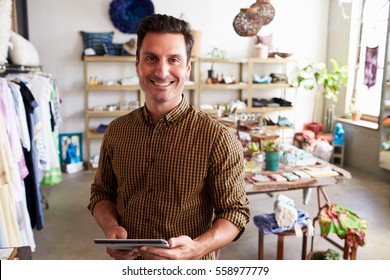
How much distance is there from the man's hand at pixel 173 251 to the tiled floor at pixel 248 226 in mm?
1946

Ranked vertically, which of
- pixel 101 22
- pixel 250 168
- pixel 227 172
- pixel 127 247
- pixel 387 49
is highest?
pixel 101 22

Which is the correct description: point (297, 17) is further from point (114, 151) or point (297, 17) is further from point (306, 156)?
point (114, 151)

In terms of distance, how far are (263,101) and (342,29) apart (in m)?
1.51

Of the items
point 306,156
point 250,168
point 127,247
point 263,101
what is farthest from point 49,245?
point 263,101

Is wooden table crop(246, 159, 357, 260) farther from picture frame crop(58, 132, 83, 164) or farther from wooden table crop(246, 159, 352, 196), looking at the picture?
picture frame crop(58, 132, 83, 164)

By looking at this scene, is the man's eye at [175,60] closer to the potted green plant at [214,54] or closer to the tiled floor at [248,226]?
the tiled floor at [248,226]

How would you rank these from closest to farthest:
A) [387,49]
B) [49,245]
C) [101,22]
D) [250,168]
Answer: [250,168] → [49,245] → [387,49] → [101,22]

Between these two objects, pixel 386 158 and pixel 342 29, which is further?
pixel 342 29

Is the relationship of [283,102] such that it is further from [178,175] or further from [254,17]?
[178,175]

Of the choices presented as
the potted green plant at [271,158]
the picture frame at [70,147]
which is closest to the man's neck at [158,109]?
the potted green plant at [271,158]

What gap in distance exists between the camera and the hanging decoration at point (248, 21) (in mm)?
2973

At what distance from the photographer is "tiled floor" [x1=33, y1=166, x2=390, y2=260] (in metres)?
2.93

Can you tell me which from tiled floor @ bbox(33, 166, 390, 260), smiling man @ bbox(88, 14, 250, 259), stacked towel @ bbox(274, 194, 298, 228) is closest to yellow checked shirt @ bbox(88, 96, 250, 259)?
smiling man @ bbox(88, 14, 250, 259)

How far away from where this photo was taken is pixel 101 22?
17.4ft
